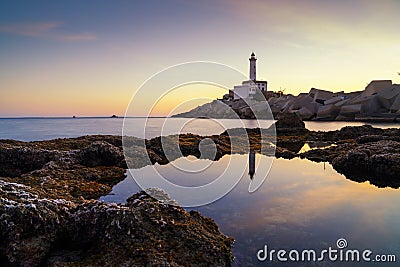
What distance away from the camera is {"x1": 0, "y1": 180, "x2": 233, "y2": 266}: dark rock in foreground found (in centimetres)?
307

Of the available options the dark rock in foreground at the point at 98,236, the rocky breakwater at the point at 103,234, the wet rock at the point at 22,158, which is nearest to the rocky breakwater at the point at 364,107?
the wet rock at the point at 22,158

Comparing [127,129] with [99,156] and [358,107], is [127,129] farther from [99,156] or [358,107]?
[358,107]

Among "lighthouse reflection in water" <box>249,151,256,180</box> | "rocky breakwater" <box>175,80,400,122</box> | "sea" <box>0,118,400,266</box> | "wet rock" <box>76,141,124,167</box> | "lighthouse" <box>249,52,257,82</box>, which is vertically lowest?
"sea" <box>0,118,400,266</box>

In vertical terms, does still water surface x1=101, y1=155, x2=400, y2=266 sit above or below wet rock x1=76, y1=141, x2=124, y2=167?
below

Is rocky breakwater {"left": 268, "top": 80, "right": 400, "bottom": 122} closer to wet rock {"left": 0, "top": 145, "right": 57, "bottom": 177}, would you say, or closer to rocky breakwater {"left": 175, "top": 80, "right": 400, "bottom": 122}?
rocky breakwater {"left": 175, "top": 80, "right": 400, "bottom": 122}

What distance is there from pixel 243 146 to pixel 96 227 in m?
12.7

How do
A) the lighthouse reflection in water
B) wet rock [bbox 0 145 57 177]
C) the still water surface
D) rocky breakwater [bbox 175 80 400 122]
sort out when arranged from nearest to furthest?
the still water surface, wet rock [bbox 0 145 57 177], the lighthouse reflection in water, rocky breakwater [bbox 175 80 400 122]

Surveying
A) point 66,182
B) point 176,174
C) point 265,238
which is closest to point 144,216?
point 265,238

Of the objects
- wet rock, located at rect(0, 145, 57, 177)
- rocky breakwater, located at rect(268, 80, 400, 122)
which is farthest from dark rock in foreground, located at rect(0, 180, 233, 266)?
rocky breakwater, located at rect(268, 80, 400, 122)

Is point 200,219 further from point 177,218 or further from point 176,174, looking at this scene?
point 176,174

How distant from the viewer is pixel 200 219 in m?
4.23

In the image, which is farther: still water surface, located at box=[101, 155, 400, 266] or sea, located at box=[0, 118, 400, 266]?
still water surface, located at box=[101, 155, 400, 266]

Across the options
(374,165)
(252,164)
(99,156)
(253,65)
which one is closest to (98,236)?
(99,156)

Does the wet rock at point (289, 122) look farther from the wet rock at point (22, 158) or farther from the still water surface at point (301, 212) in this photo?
the wet rock at point (22, 158)
